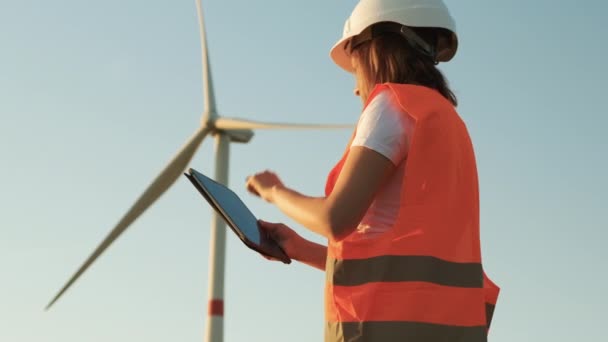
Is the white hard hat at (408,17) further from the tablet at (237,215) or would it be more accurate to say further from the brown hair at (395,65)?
the tablet at (237,215)

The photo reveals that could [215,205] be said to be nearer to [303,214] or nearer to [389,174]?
[303,214]

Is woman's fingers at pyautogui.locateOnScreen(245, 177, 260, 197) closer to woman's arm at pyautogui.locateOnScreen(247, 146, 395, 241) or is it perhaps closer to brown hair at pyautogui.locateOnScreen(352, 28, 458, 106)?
woman's arm at pyautogui.locateOnScreen(247, 146, 395, 241)

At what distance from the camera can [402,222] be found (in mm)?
4301

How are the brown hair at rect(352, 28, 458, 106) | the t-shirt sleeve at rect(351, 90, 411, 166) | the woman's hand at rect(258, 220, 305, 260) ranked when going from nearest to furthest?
the t-shirt sleeve at rect(351, 90, 411, 166) < the brown hair at rect(352, 28, 458, 106) < the woman's hand at rect(258, 220, 305, 260)

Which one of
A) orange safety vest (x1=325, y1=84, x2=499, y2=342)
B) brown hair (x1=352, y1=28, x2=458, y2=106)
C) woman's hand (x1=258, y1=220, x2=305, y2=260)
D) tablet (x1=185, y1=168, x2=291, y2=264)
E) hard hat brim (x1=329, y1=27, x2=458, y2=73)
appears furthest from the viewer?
woman's hand (x1=258, y1=220, x2=305, y2=260)

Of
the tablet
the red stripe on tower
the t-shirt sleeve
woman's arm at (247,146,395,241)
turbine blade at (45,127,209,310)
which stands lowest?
the red stripe on tower

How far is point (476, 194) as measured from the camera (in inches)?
181

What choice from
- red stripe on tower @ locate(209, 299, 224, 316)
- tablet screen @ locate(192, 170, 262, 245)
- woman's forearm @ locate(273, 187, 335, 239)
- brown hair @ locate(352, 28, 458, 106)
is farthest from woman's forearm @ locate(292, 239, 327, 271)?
red stripe on tower @ locate(209, 299, 224, 316)

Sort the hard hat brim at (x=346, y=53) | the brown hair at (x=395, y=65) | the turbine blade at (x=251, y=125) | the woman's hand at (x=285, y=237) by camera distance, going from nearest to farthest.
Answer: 1. the brown hair at (x=395, y=65)
2. the hard hat brim at (x=346, y=53)
3. the woman's hand at (x=285, y=237)
4. the turbine blade at (x=251, y=125)

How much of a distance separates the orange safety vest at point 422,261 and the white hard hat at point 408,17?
0.47 meters

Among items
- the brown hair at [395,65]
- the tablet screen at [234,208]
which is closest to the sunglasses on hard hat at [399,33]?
the brown hair at [395,65]

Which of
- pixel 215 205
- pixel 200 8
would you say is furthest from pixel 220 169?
pixel 215 205

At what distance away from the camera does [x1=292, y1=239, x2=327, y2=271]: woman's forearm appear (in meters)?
5.28

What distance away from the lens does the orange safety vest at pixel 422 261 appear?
13.7 feet
